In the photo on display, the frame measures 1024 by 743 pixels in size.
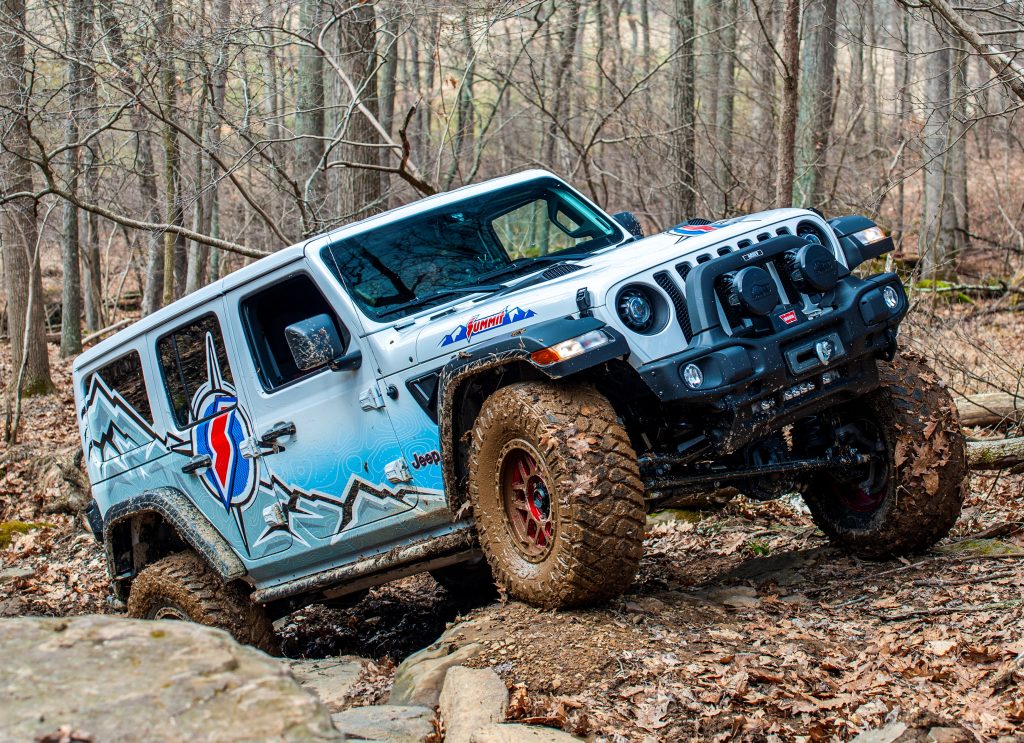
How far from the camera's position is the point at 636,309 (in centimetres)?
500

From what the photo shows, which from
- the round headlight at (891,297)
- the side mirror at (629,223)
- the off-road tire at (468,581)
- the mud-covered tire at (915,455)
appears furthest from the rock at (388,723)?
the side mirror at (629,223)

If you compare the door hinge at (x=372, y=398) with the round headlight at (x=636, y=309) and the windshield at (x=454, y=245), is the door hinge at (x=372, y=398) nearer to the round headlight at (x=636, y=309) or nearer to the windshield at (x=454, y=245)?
the windshield at (x=454, y=245)

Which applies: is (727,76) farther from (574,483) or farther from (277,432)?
(574,483)

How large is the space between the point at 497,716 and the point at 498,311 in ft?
5.99

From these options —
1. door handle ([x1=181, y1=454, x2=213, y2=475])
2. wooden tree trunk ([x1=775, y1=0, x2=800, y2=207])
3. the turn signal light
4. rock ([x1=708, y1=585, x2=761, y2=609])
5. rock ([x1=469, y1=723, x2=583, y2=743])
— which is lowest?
rock ([x1=708, y1=585, x2=761, y2=609])

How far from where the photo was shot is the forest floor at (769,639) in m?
4.02

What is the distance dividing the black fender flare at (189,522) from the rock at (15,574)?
3.43 meters

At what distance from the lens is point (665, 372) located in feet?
15.9

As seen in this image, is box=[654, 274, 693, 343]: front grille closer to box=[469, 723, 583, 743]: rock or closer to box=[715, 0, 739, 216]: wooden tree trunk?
box=[469, 723, 583, 743]: rock

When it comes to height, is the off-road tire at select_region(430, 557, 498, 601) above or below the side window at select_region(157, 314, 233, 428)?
below

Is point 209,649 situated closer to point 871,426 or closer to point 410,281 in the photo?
point 410,281

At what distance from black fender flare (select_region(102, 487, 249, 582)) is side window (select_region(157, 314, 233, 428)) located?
1.57 ft

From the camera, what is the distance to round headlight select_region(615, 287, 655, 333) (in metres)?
4.96

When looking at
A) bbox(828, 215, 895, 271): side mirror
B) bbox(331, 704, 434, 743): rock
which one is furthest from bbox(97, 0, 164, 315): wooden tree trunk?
bbox(331, 704, 434, 743): rock
